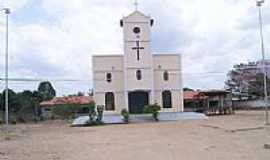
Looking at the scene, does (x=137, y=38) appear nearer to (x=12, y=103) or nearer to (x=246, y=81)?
(x=12, y=103)

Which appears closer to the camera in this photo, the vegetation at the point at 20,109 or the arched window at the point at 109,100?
the arched window at the point at 109,100

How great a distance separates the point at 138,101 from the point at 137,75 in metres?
2.92

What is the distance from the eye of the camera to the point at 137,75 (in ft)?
164

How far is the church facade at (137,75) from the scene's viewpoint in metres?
50.0

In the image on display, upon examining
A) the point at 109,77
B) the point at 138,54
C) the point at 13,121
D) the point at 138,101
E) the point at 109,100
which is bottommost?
the point at 13,121

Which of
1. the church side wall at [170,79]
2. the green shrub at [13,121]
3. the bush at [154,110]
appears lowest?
the green shrub at [13,121]

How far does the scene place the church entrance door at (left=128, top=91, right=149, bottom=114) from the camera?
50.4m

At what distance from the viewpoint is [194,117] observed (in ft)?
148

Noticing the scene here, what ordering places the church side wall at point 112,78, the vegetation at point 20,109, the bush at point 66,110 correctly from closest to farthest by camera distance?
the church side wall at point 112,78, the bush at point 66,110, the vegetation at point 20,109

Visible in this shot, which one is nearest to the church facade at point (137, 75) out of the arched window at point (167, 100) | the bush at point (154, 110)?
the arched window at point (167, 100)

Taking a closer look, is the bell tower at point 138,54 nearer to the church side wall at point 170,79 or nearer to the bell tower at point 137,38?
the bell tower at point 137,38

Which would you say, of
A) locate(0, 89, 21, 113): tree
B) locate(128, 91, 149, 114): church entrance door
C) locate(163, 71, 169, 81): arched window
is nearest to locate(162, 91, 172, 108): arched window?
locate(163, 71, 169, 81): arched window

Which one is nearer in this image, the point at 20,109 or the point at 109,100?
the point at 109,100

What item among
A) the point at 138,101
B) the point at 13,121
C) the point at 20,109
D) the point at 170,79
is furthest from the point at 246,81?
the point at 13,121
